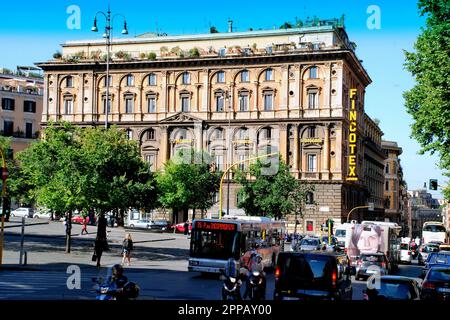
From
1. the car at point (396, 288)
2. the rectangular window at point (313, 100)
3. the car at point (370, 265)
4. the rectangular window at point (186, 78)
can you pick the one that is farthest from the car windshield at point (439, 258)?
the rectangular window at point (186, 78)

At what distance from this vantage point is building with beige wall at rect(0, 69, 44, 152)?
10438 cm

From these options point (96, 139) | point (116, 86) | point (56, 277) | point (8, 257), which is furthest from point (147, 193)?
point (116, 86)

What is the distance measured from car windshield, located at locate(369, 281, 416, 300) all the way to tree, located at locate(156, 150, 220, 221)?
199ft

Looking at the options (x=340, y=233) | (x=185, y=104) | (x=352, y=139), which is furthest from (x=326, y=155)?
(x=185, y=104)

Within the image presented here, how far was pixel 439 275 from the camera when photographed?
22.9m

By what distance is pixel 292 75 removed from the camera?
8694 centimetres

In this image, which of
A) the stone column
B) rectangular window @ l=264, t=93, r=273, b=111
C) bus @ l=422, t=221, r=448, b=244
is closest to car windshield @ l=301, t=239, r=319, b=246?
bus @ l=422, t=221, r=448, b=244

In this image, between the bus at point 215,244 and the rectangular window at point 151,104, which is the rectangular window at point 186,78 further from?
the bus at point 215,244

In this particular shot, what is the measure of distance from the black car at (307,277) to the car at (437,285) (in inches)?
127

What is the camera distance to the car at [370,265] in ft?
119

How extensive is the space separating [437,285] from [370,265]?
47.7ft

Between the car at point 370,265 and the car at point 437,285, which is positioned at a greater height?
the car at point 437,285

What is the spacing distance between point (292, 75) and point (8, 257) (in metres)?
54.9
